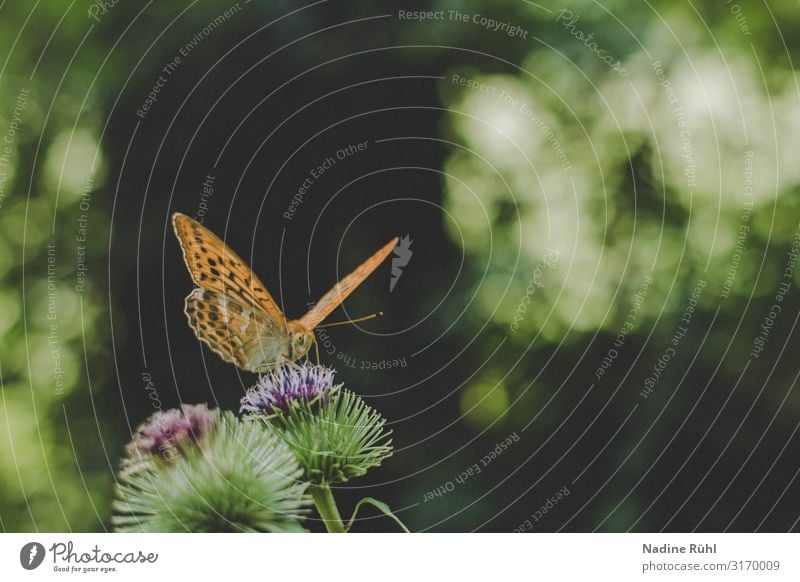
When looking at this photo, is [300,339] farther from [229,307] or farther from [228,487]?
[228,487]

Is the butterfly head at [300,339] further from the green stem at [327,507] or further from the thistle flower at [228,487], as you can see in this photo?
the green stem at [327,507]

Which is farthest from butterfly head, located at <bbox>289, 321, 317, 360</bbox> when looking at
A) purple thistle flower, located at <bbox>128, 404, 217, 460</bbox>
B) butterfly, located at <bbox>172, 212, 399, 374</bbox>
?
purple thistle flower, located at <bbox>128, 404, 217, 460</bbox>

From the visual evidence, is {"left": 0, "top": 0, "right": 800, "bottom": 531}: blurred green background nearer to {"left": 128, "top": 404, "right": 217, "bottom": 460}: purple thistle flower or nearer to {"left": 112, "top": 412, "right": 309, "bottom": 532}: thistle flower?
{"left": 128, "top": 404, "right": 217, "bottom": 460}: purple thistle flower

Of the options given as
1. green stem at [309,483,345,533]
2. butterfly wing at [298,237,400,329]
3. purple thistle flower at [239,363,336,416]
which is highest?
butterfly wing at [298,237,400,329]

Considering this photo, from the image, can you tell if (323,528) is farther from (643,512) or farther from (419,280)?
(643,512)

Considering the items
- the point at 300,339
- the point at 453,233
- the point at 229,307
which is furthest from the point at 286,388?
the point at 453,233

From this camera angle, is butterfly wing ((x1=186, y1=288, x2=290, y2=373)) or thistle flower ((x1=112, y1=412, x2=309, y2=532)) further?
butterfly wing ((x1=186, y1=288, x2=290, y2=373))

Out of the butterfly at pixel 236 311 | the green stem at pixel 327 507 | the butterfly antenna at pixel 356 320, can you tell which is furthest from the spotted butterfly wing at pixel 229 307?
the green stem at pixel 327 507
